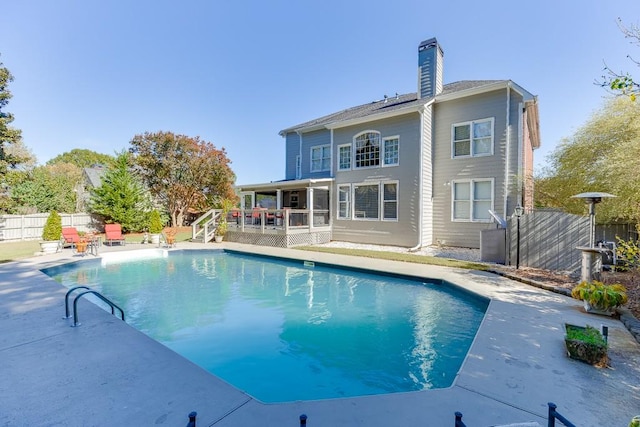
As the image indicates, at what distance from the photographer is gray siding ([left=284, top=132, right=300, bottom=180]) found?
19.2 metres

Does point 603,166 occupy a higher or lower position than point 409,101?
lower

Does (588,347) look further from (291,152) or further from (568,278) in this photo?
(291,152)

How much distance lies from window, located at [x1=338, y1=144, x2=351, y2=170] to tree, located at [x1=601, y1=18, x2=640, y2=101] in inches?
505

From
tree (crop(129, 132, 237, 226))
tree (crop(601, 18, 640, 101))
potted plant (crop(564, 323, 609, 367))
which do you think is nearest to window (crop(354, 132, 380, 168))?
tree (crop(601, 18, 640, 101))

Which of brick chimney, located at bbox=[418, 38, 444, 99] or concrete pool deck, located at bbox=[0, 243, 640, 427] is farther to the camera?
brick chimney, located at bbox=[418, 38, 444, 99]

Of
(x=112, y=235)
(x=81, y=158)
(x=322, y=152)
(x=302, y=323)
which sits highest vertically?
(x=81, y=158)

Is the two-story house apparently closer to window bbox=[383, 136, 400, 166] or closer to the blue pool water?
window bbox=[383, 136, 400, 166]

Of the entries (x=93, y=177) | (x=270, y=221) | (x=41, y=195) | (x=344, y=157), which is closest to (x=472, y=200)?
(x=344, y=157)

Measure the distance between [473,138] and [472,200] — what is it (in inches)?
109

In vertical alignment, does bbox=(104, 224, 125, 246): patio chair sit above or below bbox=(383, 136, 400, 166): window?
below

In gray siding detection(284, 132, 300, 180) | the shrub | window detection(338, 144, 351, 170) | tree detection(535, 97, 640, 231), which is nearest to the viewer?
the shrub

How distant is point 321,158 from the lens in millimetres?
17766

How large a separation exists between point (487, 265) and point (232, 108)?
22083 mm

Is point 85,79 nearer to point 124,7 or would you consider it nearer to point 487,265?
point 124,7
